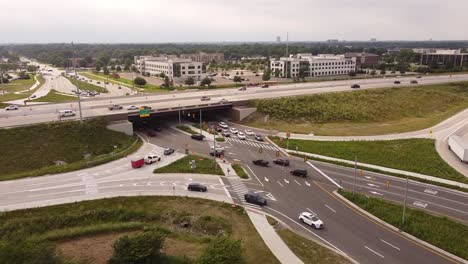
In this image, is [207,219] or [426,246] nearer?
[426,246]

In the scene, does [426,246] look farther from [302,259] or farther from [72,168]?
[72,168]

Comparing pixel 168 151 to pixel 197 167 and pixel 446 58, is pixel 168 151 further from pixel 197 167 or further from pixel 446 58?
pixel 446 58

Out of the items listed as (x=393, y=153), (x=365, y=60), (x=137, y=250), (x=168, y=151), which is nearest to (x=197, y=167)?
(x=168, y=151)

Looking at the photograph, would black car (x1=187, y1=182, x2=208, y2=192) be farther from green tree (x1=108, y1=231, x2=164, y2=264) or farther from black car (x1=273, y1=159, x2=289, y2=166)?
green tree (x1=108, y1=231, x2=164, y2=264)

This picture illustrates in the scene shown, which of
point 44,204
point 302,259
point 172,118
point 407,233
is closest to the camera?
point 302,259

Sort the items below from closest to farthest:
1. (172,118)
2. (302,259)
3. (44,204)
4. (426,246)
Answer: (302,259) → (426,246) → (44,204) → (172,118)

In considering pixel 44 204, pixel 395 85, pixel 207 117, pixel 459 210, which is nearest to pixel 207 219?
pixel 44 204

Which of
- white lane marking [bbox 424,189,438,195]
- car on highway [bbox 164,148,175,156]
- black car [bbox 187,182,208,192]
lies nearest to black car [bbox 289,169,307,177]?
black car [bbox 187,182,208,192]

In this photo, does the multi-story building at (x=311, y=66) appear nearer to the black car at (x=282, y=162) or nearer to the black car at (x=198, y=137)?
the black car at (x=198, y=137)
